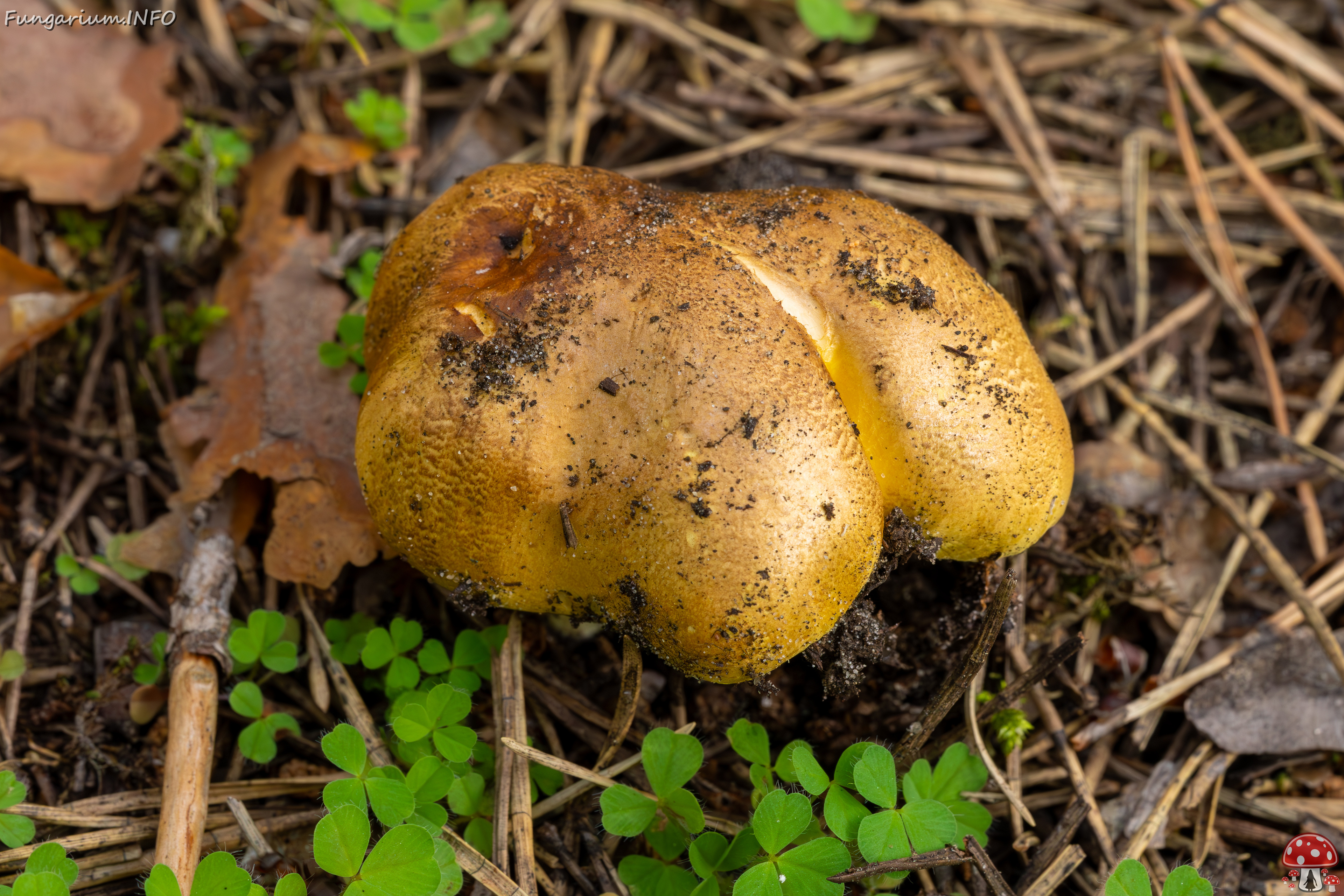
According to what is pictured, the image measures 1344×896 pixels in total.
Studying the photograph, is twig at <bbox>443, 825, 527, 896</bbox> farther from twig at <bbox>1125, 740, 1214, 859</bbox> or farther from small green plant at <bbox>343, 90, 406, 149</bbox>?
small green plant at <bbox>343, 90, 406, 149</bbox>

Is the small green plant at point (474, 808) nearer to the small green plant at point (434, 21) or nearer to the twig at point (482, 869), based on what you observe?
the twig at point (482, 869)

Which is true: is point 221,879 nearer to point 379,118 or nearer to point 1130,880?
point 1130,880

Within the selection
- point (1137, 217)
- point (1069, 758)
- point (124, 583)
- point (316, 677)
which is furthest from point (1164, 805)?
point (124, 583)

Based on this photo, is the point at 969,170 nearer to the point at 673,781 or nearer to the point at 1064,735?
the point at 1064,735

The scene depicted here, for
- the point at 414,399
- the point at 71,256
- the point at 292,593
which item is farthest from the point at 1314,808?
the point at 71,256

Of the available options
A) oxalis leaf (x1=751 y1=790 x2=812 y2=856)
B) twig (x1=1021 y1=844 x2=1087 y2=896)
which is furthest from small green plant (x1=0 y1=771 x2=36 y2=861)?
twig (x1=1021 y1=844 x2=1087 y2=896)

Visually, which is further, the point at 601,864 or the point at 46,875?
the point at 601,864

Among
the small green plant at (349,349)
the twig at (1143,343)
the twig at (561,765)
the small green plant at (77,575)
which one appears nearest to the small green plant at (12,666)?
the small green plant at (77,575)
